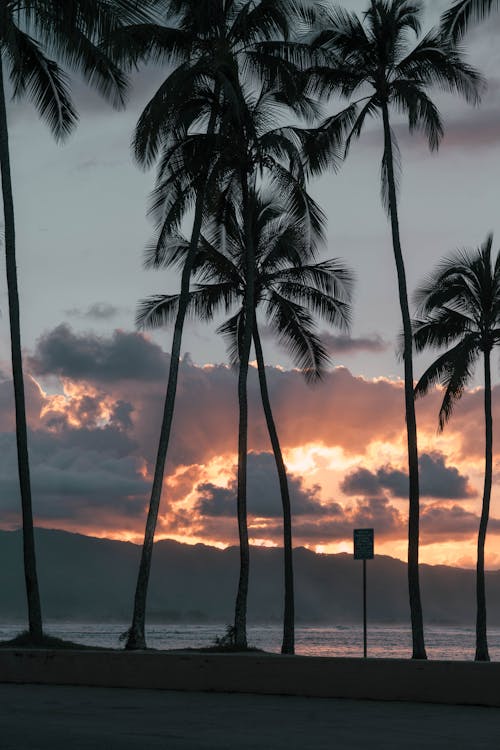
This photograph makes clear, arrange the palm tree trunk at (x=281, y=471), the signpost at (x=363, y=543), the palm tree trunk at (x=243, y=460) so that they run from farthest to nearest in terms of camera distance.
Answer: the palm tree trunk at (x=281, y=471) → the palm tree trunk at (x=243, y=460) → the signpost at (x=363, y=543)

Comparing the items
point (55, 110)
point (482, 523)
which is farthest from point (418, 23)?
point (482, 523)

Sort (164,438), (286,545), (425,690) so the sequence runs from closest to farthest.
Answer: (425,690), (164,438), (286,545)

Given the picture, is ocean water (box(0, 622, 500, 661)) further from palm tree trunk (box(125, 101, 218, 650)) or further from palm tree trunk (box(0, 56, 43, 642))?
palm tree trunk (box(0, 56, 43, 642))

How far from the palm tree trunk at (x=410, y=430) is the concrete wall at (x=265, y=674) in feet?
43.1

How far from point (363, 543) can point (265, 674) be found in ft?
19.9

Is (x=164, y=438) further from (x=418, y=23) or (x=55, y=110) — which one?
(x=418, y=23)

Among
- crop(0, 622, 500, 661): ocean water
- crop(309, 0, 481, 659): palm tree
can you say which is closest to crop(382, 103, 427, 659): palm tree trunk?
crop(309, 0, 481, 659): palm tree

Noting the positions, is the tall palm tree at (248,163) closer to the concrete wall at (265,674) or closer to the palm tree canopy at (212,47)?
the palm tree canopy at (212,47)

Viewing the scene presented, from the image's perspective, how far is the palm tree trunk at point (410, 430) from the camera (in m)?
30.5

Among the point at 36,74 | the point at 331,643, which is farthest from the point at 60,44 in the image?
the point at 331,643

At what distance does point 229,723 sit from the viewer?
42.8ft

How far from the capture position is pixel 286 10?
101 feet

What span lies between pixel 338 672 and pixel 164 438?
14.0 meters

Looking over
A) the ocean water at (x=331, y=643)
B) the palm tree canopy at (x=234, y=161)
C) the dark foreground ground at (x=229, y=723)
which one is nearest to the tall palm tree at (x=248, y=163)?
the palm tree canopy at (x=234, y=161)
